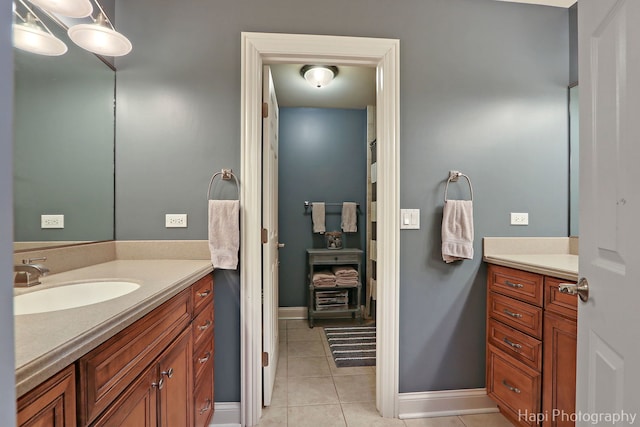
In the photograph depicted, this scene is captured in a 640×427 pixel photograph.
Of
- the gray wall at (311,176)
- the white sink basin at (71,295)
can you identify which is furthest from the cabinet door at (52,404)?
the gray wall at (311,176)

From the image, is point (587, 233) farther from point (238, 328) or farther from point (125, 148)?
point (125, 148)

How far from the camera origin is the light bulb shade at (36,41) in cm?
114

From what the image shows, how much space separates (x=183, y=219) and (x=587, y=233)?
1759 mm

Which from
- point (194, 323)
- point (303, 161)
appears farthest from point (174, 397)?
point (303, 161)

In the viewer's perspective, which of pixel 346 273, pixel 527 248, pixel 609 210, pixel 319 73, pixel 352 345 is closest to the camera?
pixel 609 210

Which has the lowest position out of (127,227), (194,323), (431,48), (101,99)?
(194,323)

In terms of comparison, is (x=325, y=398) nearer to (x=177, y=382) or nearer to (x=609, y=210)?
(x=177, y=382)

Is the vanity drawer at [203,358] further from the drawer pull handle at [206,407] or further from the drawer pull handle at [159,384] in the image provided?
the drawer pull handle at [159,384]

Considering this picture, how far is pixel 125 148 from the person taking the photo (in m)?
1.69

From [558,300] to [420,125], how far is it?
1146 millimetres

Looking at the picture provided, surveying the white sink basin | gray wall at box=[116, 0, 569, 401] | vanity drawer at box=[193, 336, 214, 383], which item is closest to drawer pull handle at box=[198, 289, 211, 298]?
gray wall at box=[116, 0, 569, 401]

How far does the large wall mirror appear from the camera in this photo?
1.17 meters

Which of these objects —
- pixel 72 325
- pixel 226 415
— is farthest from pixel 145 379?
pixel 226 415

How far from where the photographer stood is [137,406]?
87 cm
